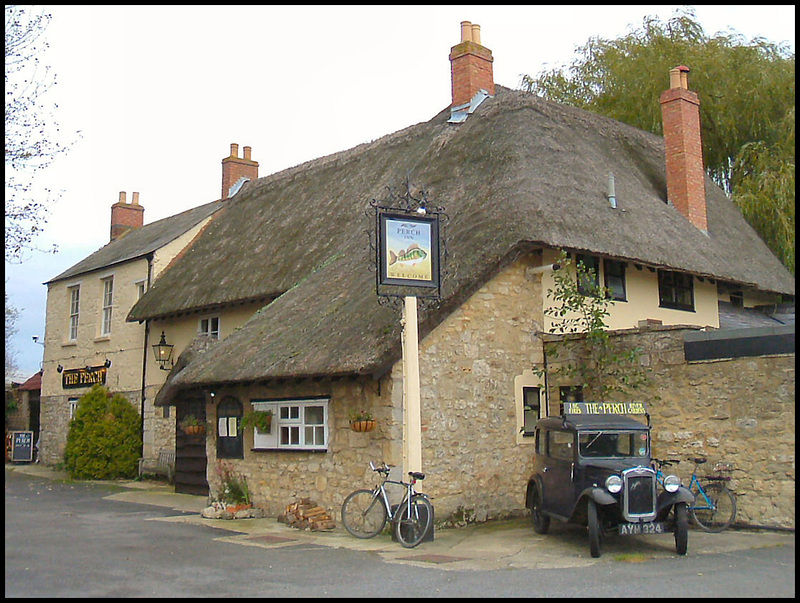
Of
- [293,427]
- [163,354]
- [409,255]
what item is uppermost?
[409,255]

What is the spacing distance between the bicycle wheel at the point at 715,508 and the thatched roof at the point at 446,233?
4157mm

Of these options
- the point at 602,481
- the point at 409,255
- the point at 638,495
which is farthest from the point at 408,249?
the point at 638,495

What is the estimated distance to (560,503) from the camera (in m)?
10.5

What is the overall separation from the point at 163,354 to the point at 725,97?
17690 mm

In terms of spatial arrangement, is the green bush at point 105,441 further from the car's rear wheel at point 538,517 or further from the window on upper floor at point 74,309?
the car's rear wheel at point 538,517

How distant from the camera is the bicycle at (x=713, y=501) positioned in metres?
11.4

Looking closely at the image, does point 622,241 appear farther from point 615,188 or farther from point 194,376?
point 194,376

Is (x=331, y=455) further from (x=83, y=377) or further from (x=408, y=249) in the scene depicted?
(x=83, y=377)

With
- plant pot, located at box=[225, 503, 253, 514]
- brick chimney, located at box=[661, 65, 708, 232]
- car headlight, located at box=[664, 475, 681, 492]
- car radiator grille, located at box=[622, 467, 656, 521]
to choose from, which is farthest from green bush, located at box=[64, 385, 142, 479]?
car headlight, located at box=[664, 475, 681, 492]

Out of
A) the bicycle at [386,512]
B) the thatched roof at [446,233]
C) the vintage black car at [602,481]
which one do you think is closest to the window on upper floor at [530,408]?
the vintage black car at [602,481]

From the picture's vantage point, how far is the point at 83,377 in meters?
24.6

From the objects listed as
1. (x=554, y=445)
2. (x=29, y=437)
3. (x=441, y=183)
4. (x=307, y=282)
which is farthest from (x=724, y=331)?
(x=29, y=437)

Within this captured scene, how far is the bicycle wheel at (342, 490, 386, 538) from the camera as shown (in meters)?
11.5

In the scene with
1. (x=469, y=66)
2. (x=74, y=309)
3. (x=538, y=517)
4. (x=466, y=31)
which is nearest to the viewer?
(x=538, y=517)
